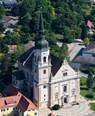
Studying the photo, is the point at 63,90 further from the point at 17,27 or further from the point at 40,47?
the point at 17,27

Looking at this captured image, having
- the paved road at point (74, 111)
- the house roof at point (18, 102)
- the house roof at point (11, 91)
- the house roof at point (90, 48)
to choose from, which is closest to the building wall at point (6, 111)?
the house roof at point (18, 102)

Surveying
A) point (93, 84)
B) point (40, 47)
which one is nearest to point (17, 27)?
point (93, 84)

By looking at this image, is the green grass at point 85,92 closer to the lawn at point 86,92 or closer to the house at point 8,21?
the lawn at point 86,92

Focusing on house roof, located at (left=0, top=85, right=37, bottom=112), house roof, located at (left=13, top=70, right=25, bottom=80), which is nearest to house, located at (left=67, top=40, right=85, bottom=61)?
house roof, located at (left=13, top=70, right=25, bottom=80)

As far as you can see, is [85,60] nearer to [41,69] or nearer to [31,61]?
[31,61]

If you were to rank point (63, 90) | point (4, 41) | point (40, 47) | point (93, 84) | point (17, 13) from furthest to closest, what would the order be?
point (17, 13) < point (4, 41) < point (93, 84) < point (63, 90) < point (40, 47)

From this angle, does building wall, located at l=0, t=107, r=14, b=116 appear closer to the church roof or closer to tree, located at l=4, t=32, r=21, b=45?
the church roof

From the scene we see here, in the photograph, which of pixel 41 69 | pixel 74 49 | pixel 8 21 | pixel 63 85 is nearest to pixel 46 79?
pixel 41 69
